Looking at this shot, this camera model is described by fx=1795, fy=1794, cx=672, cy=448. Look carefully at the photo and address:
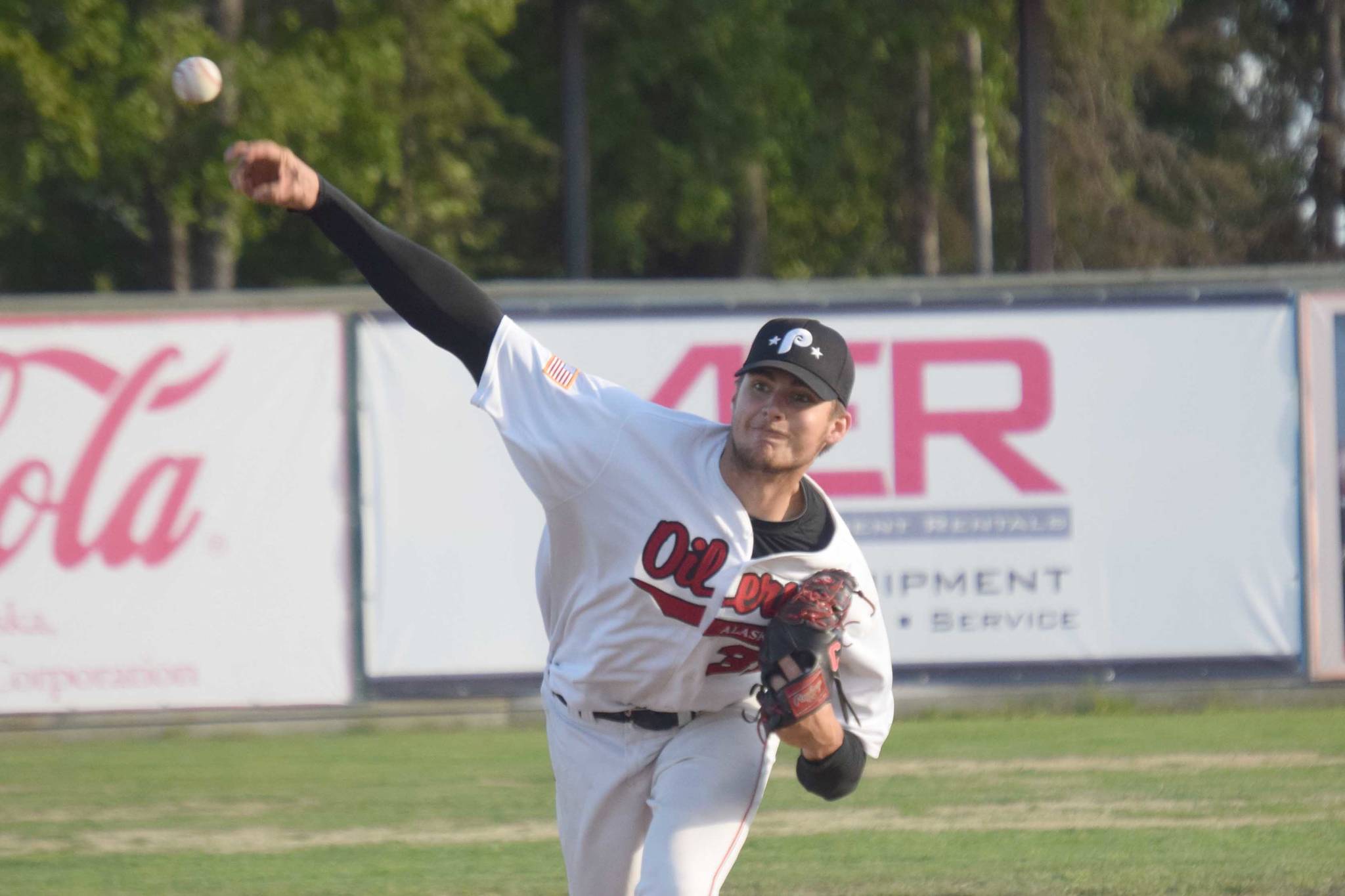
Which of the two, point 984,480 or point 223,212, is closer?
point 984,480

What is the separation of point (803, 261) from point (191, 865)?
73.8 feet

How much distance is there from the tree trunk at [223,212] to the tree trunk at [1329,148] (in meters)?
19.8

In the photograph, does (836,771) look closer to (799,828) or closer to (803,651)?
(803,651)

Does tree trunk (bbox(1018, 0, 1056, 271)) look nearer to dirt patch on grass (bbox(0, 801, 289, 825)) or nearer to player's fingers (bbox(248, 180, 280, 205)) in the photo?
dirt patch on grass (bbox(0, 801, 289, 825))

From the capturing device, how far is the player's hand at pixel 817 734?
4.14m

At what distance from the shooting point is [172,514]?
1049 centimetres

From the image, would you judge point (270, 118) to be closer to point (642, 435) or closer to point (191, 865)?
point (191, 865)

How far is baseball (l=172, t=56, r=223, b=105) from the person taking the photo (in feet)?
17.9

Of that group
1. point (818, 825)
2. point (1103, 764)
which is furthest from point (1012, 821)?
point (1103, 764)

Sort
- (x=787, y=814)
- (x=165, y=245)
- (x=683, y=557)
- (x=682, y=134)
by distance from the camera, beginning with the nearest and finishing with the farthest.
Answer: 1. (x=683, y=557)
2. (x=787, y=814)
3. (x=165, y=245)
4. (x=682, y=134)

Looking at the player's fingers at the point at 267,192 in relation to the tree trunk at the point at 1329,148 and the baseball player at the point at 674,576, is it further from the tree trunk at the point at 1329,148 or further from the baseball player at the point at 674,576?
the tree trunk at the point at 1329,148

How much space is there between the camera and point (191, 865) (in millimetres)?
7148

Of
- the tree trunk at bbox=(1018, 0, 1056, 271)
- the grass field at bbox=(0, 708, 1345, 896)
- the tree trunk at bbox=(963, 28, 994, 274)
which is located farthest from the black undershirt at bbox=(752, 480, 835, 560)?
the tree trunk at bbox=(963, 28, 994, 274)

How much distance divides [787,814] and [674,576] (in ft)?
13.4
